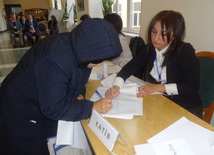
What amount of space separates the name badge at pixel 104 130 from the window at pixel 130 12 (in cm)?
287

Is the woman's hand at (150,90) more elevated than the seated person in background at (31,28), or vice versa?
the seated person in background at (31,28)

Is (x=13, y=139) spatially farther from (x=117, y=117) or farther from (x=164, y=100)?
(x=164, y=100)

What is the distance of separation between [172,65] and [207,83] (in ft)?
1.03

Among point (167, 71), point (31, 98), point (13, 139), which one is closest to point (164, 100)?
point (167, 71)

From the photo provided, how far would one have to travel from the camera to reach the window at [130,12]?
3258mm

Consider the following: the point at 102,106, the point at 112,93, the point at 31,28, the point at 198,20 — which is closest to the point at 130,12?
the point at 198,20

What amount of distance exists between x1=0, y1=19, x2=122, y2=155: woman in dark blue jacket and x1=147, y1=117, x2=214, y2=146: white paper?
0.93 ft

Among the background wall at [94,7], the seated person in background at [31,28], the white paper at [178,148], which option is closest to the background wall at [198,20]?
the white paper at [178,148]

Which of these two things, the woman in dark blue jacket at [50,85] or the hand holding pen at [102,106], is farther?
the hand holding pen at [102,106]

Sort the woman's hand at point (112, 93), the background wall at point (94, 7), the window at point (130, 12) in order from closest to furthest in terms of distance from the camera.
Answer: the woman's hand at point (112, 93)
the window at point (130, 12)
the background wall at point (94, 7)

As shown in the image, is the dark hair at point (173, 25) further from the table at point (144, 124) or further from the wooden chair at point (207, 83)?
the table at point (144, 124)

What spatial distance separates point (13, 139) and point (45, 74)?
45 centimetres

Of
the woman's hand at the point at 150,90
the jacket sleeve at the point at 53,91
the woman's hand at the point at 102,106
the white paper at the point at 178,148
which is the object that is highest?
the jacket sleeve at the point at 53,91

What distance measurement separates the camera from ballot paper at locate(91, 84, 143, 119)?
84cm
